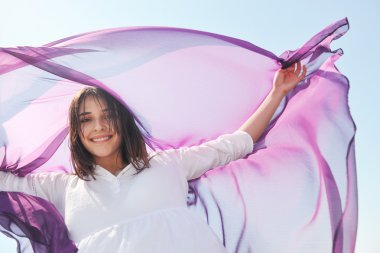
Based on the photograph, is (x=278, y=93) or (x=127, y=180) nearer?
(x=127, y=180)

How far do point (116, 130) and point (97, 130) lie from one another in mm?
123

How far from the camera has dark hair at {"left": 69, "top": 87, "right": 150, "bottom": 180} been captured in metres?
3.24

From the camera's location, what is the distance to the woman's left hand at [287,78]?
3.50m

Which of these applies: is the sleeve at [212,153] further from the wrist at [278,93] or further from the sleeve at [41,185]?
the sleeve at [41,185]

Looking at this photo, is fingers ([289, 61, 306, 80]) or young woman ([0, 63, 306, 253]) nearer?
young woman ([0, 63, 306, 253])

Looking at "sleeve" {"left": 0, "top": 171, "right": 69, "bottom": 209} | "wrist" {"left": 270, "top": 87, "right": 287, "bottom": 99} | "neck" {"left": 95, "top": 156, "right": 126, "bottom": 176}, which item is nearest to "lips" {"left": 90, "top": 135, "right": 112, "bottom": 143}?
"neck" {"left": 95, "top": 156, "right": 126, "bottom": 176}

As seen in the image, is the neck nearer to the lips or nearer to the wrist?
the lips

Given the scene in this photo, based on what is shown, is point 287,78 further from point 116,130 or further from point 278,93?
point 116,130

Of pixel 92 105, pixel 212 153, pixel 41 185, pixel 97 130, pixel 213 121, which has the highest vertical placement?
pixel 92 105

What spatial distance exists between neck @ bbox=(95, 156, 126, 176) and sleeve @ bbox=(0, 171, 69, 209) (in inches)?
9.4

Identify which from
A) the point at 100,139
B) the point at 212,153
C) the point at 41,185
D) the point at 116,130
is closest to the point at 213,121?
the point at 212,153

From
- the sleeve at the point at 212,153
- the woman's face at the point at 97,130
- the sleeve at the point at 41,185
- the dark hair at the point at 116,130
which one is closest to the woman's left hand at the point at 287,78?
the sleeve at the point at 212,153

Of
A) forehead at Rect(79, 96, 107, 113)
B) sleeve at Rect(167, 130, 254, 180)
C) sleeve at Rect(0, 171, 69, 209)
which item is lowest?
sleeve at Rect(0, 171, 69, 209)

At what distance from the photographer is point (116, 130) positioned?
10.8 feet
